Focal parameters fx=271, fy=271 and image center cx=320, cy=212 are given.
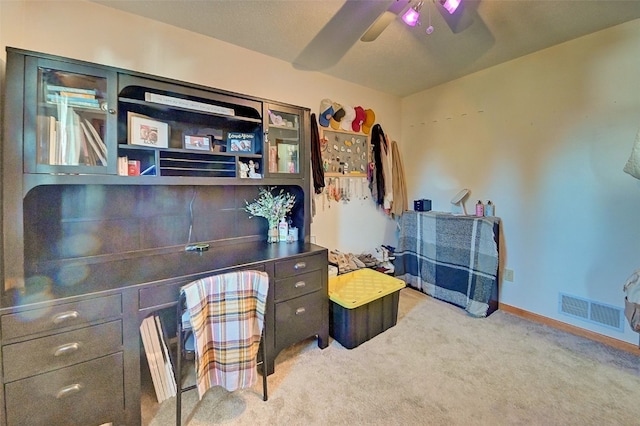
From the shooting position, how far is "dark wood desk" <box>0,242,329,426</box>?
113cm

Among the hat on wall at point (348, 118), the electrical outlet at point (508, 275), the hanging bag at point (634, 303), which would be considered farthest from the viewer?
the hat on wall at point (348, 118)

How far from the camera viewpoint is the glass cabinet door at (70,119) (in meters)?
1.36

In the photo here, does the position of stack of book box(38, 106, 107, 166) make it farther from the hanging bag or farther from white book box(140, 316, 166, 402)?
the hanging bag

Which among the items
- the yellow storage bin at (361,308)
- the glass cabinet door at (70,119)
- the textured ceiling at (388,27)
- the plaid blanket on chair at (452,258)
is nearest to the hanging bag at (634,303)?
the plaid blanket on chair at (452,258)

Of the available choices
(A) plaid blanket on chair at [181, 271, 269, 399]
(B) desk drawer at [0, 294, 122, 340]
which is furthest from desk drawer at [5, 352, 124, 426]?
(A) plaid blanket on chair at [181, 271, 269, 399]

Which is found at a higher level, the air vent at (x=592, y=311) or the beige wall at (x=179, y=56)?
the beige wall at (x=179, y=56)

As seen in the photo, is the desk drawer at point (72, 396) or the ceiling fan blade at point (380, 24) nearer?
the desk drawer at point (72, 396)

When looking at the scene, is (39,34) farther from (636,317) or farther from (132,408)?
(636,317)

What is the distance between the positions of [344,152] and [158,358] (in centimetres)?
247

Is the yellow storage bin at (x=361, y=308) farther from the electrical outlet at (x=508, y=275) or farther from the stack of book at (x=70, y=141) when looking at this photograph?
the stack of book at (x=70, y=141)

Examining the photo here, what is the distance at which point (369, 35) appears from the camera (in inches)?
67.5

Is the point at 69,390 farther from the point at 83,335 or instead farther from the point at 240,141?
the point at 240,141

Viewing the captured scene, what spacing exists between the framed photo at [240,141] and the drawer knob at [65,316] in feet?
4.38

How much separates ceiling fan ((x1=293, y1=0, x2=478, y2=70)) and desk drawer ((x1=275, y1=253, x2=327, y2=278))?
1.51 meters
